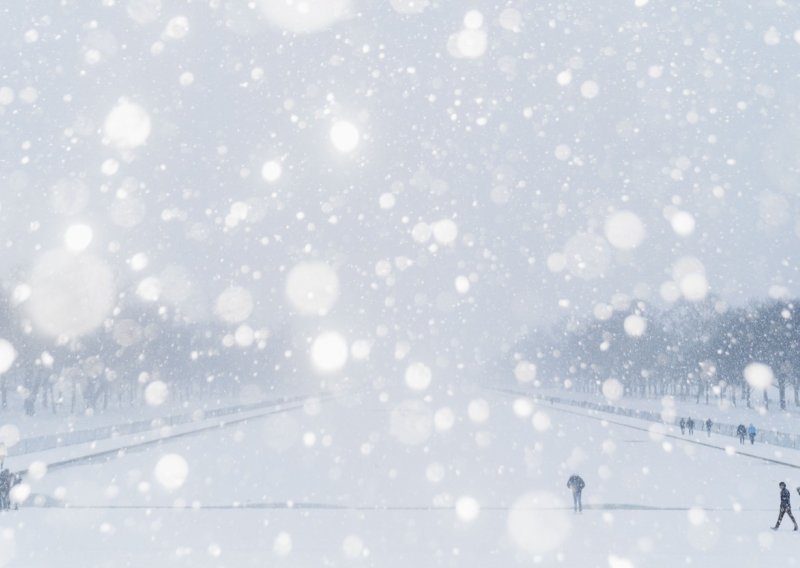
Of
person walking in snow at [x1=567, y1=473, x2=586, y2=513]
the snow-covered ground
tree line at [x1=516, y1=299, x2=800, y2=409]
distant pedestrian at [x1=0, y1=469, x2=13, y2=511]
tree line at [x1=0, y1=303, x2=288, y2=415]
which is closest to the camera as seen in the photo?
the snow-covered ground

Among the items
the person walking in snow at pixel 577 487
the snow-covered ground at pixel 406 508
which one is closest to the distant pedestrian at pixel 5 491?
the snow-covered ground at pixel 406 508

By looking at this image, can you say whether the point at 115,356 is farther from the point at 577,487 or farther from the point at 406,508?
the point at 577,487

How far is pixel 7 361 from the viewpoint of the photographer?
60562 mm

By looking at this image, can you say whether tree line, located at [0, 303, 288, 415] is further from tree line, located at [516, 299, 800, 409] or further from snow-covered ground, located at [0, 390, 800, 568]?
tree line, located at [516, 299, 800, 409]

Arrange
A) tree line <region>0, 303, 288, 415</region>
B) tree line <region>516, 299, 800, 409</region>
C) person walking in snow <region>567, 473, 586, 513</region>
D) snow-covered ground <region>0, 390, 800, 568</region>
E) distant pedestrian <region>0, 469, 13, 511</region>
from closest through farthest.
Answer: snow-covered ground <region>0, 390, 800, 568</region>
person walking in snow <region>567, 473, 586, 513</region>
distant pedestrian <region>0, 469, 13, 511</region>
tree line <region>0, 303, 288, 415</region>
tree line <region>516, 299, 800, 409</region>

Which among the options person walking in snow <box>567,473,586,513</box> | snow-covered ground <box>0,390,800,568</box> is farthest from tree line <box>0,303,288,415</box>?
person walking in snow <box>567,473,586,513</box>

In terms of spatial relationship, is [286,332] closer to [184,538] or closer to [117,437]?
[117,437]

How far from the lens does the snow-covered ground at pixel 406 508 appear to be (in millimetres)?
13820

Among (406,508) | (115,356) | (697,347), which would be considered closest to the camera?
(406,508)

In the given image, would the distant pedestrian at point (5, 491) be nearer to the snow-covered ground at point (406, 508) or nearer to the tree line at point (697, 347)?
the snow-covered ground at point (406, 508)

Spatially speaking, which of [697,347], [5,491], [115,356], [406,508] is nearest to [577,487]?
[406,508]

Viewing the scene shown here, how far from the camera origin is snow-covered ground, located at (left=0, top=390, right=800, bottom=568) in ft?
45.3

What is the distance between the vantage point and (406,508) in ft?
61.8

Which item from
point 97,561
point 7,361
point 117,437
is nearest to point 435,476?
point 97,561
